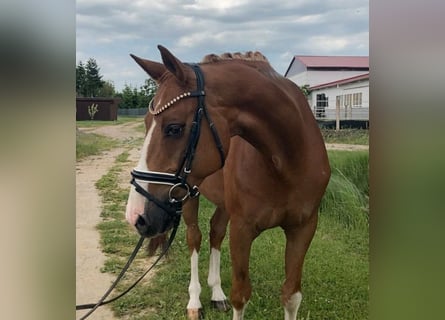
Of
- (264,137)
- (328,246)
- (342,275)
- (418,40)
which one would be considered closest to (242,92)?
(264,137)

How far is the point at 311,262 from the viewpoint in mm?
2426

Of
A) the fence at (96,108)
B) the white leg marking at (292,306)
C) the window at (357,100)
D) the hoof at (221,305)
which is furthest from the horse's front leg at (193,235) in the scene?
the window at (357,100)

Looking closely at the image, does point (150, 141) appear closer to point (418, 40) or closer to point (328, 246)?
point (418, 40)

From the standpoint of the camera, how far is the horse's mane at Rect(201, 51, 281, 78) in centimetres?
190

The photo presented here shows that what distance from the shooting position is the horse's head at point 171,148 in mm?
1635

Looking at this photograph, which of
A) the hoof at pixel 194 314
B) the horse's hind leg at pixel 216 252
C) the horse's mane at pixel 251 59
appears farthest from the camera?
the horse's hind leg at pixel 216 252

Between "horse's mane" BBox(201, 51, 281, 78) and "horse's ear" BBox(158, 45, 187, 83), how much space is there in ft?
0.75

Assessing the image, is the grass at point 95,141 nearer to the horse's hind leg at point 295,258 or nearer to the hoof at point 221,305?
the horse's hind leg at point 295,258

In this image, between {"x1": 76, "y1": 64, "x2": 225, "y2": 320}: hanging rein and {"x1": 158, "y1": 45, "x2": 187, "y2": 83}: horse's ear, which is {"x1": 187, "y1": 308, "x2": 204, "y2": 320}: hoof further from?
{"x1": 158, "y1": 45, "x2": 187, "y2": 83}: horse's ear

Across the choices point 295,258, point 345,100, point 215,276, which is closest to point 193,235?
point 215,276

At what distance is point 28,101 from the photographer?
1542 millimetres

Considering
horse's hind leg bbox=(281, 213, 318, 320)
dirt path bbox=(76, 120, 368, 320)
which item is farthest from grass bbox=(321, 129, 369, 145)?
horse's hind leg bbox=(281, 213, 318, 320)

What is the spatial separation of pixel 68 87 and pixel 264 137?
32.6 inches

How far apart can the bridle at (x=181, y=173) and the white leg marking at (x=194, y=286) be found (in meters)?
1.03
